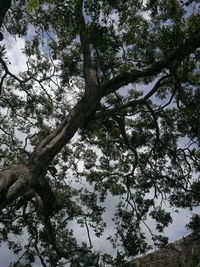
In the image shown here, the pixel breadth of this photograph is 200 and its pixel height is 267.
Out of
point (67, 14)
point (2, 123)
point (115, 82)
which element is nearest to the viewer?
point (67, 14)

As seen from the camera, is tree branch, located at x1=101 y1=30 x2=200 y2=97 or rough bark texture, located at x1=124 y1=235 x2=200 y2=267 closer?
rough bark texture, located at x1=124 y1=235 x2=200 y2=267

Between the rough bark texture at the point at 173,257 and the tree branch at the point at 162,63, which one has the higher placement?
the tree branch at the point at 162,63

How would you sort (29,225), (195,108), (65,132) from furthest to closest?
1. (29,225)
2. (195,108)
3. (65,132)

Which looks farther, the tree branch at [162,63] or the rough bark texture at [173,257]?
the tree branch at [162,63]

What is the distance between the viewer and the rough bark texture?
4.68 m

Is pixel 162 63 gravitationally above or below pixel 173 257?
above

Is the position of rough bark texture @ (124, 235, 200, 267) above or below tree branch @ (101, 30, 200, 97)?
below

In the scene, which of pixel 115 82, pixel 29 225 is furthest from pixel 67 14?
pixel 29 225

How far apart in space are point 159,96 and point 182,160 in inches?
89.9

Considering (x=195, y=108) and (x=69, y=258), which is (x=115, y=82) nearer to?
(x=195, y=108)

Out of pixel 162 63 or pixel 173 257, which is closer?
pixel 173 257

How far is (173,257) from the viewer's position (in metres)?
4.75

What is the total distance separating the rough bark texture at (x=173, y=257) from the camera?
4.68m

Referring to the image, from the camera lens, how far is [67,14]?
6.72 m
